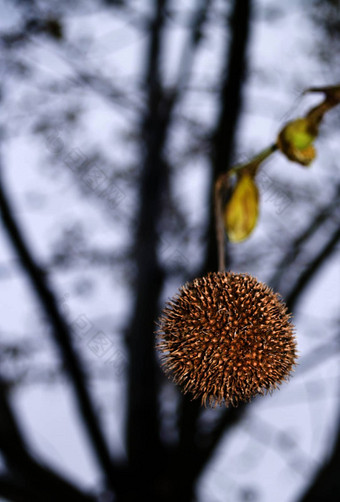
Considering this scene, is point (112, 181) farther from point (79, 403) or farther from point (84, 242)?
point (79, 403)

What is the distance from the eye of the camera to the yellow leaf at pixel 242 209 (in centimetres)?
74

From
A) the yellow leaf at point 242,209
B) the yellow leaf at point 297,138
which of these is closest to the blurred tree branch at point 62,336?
the yellow leaf at point 242,209

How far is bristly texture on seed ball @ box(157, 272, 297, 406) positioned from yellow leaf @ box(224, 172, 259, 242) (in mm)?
98

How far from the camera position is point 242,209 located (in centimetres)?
76

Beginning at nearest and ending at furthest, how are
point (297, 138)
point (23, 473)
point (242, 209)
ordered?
point (297, 138) < point (242, 209) < point (23, 473)

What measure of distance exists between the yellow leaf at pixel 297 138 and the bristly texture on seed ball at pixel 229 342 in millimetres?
204

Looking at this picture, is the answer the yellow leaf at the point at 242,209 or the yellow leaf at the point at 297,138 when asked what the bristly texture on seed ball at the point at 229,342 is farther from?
the yellow leaf at the point at 297,138

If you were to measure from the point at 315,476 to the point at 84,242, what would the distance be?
1.79 m

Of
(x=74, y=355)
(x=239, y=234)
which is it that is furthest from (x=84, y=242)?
(x=239, y=234)

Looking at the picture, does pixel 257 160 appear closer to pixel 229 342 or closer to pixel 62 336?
pixel 229 342

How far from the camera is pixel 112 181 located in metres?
2.66

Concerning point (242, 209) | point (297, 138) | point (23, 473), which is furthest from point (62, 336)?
point (297, 138)

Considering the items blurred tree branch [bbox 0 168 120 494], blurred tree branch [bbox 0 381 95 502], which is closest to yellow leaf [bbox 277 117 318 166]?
blurred tree branch [bbox 0 168 120 494]

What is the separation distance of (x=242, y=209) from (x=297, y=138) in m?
0.16
